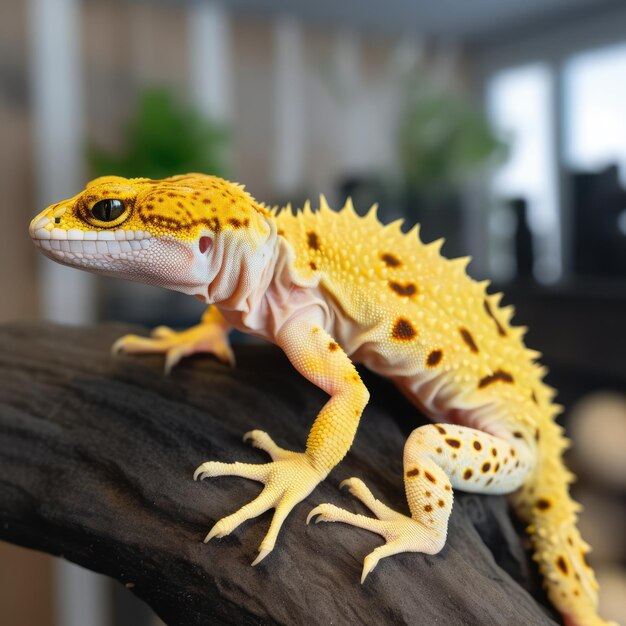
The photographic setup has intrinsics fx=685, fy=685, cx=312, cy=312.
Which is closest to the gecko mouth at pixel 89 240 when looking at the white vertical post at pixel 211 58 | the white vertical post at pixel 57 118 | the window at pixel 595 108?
the white vertical post at pixel 57 118

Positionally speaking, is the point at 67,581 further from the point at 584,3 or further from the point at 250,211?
the point at 584,3

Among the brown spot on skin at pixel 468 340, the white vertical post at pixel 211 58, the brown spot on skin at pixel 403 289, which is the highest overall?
the white vertical post at pixel 211 58

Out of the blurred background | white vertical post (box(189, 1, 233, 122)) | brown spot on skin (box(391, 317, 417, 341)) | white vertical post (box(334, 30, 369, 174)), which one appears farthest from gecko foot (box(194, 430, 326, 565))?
white vertical post (box(334, 30, 369, 174))

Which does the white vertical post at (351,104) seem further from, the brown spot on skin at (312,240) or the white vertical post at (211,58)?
the brown spot on skin at (312,240)

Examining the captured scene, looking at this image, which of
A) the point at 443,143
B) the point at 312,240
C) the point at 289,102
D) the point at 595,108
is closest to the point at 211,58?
the point at 289,102

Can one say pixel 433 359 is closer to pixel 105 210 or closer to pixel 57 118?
pixel 105 210

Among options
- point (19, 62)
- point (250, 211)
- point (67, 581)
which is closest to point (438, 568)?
point (250, 211)
